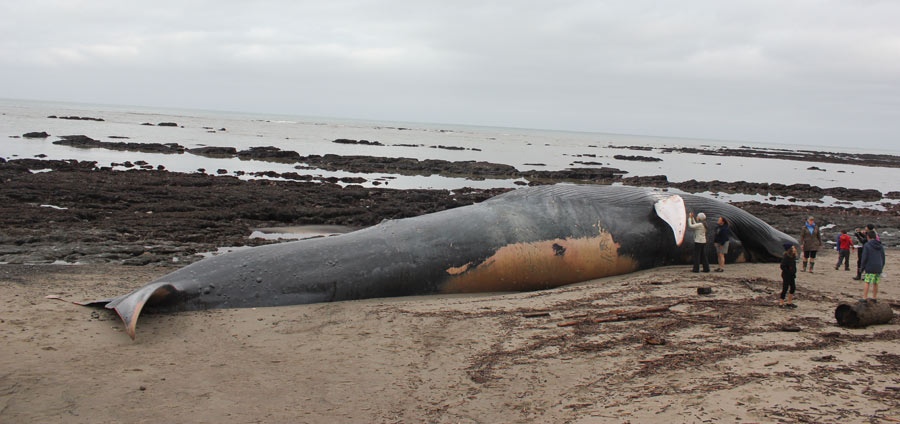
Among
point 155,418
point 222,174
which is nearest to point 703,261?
point 155,418

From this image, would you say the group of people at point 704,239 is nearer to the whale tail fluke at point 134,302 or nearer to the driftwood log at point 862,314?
the driftwood log at point 862,314

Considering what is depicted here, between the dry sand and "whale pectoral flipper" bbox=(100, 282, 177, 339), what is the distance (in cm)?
16

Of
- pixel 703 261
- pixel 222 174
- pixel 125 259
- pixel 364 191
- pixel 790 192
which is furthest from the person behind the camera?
pixel 790 192

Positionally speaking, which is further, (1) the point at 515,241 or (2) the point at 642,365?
(1) the point at 515,241

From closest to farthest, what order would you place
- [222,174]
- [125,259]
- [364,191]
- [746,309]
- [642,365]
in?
[642,365], [746,309], [125,259], [364,191], [222,174]

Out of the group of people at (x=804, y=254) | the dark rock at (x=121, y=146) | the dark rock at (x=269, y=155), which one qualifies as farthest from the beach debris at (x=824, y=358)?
the dark rock at (x=121, y=146)

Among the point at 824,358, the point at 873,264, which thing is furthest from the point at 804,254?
the point at 824,358

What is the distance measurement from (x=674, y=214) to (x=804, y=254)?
125 inches

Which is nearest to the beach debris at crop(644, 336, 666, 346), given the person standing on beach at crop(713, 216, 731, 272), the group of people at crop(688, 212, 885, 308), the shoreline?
the group of people at crop(688, 212, 885, 308)

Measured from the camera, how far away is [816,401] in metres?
3.70

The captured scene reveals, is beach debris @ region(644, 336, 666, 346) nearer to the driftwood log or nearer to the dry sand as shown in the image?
the dry sand

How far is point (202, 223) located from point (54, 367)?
9710 mm

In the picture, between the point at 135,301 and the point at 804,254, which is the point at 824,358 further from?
the point at 804,254

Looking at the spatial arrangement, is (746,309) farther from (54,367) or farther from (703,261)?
(54,367)
